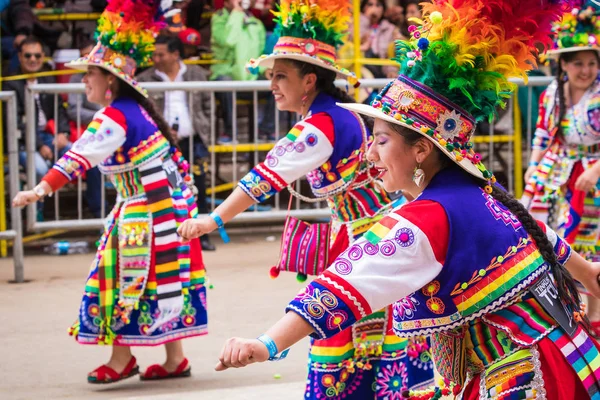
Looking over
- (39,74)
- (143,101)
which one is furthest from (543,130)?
(39,74)

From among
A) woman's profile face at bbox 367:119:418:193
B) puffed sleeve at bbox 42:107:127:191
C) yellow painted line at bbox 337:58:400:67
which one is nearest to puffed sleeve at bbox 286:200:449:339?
woman's profile face at bbox 367:119:418:193

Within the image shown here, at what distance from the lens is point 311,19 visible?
4.93 metres

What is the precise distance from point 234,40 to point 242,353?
811 cm

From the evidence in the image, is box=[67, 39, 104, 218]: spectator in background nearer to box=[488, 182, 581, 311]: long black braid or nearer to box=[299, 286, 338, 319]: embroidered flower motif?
box=[488, 182, 581, 311]: long black braid

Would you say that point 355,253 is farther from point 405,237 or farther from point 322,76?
point 322,76

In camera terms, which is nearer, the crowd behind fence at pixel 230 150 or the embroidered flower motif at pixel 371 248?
the embroidered flower motif at pixel 371 248

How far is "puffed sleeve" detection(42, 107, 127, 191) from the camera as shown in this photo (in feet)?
18.0

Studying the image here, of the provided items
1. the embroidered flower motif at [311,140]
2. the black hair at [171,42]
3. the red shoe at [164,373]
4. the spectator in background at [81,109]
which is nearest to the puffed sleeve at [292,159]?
the embroidered flower motif at [311,140]

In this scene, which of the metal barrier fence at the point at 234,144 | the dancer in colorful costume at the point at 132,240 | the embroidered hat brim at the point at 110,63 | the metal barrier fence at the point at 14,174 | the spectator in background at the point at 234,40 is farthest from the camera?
the spectator in background at the point at 234,40

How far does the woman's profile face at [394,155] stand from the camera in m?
3.02

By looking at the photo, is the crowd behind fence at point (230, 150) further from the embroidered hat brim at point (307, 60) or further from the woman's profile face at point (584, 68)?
the embroidered hat brim at point (307, 60)

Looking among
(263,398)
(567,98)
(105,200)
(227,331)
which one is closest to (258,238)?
(105,200)

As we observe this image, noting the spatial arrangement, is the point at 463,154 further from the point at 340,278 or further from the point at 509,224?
the point at 340,278

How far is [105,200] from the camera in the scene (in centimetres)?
911
